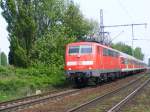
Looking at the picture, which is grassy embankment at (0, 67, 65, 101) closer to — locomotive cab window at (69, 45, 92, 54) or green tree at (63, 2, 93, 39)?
locomotive cab window at (69, 45, 92, 54)

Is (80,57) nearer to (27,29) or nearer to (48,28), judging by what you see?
(27,29)

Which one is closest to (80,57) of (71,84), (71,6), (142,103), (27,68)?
(71,84)

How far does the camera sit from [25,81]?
29.1 metres

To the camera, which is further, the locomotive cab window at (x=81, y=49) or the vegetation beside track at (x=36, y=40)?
the vegetation beside track at (x=36, y=40)

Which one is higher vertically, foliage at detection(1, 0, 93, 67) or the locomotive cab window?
foliage at detection(1, 0, 93, 67)

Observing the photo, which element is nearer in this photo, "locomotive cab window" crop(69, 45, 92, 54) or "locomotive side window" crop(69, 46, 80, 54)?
"locomotive cab window" crop(69, 45, 92, 54)

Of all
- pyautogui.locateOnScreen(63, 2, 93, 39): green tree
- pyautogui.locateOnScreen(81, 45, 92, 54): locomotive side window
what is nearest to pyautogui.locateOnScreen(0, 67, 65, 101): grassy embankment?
pyautogui.locateOnScreen(81, 45, 92, 54): locomotive side window

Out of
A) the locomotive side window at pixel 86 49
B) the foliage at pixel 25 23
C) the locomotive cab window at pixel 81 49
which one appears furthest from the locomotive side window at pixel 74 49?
the foliage at pixel 25 23

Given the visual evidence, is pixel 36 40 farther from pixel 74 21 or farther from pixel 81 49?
pixel 74 21

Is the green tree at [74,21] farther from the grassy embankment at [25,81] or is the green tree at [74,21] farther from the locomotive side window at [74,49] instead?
the locomotive side window at [74,49]

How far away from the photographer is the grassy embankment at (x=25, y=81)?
26047 mm

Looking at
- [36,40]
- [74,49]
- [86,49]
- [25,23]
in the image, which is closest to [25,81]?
[74,49]

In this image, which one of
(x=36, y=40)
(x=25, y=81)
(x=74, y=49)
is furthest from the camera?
(x=36, y=40)

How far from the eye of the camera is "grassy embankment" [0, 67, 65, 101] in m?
26.0
